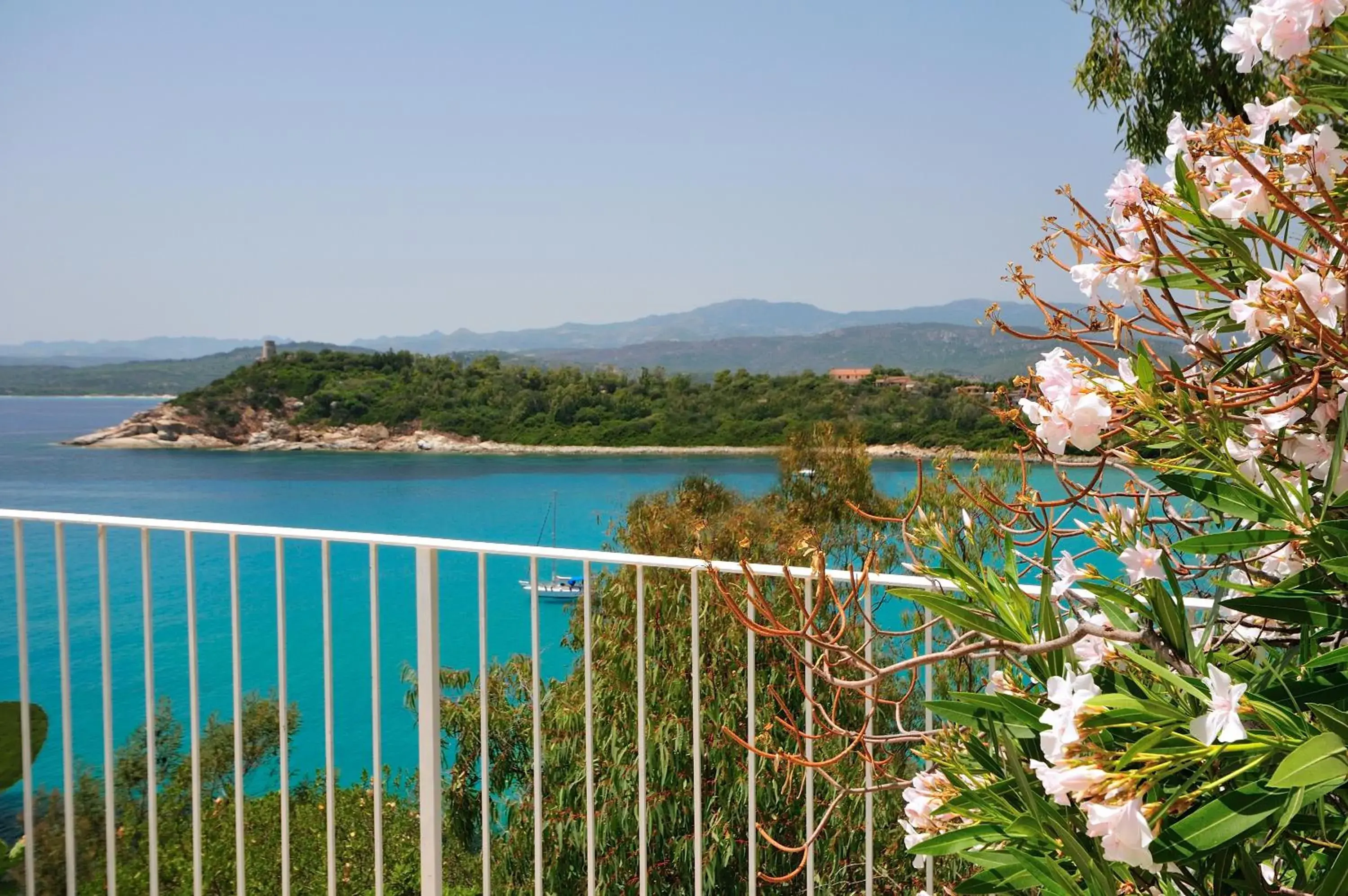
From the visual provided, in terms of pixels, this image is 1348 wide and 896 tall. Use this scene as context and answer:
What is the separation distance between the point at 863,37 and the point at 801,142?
11654 mm

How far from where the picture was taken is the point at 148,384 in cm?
3297

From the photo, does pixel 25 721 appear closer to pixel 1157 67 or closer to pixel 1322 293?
pixel 1322 293

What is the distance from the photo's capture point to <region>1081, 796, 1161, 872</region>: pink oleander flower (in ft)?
2.49

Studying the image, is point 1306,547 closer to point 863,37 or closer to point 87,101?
point 863,37

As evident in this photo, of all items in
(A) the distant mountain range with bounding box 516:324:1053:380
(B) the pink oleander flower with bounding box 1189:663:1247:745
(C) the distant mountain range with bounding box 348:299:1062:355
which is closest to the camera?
(B) the pink oleander flower with bounding box 1189:663:1247:745

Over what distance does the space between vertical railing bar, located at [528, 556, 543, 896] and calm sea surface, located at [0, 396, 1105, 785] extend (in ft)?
55.6

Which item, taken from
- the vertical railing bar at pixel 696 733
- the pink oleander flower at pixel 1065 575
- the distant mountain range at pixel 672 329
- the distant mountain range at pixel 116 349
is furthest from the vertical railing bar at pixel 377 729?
the distant mountain range at pixel 672 329

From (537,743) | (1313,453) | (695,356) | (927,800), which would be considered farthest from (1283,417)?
(695,356)

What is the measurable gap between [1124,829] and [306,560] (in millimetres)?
34220

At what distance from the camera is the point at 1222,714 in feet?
2.53

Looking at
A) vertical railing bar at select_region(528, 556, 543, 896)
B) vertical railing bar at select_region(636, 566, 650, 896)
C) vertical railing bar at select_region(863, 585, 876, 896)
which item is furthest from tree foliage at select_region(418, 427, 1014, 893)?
vertical railing bar at select_region(528, 556, 543, 896)

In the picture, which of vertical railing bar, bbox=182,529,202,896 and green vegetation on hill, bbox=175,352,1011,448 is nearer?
vertical railing bar, bbox=182,529,202,896

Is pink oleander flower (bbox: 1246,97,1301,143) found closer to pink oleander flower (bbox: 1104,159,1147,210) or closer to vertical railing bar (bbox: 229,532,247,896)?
pink oleander flower (bbox: 1104,159,1147,210)

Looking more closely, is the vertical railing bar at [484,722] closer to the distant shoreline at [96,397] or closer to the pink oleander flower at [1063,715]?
the pink oleander flower at [1063,715]
